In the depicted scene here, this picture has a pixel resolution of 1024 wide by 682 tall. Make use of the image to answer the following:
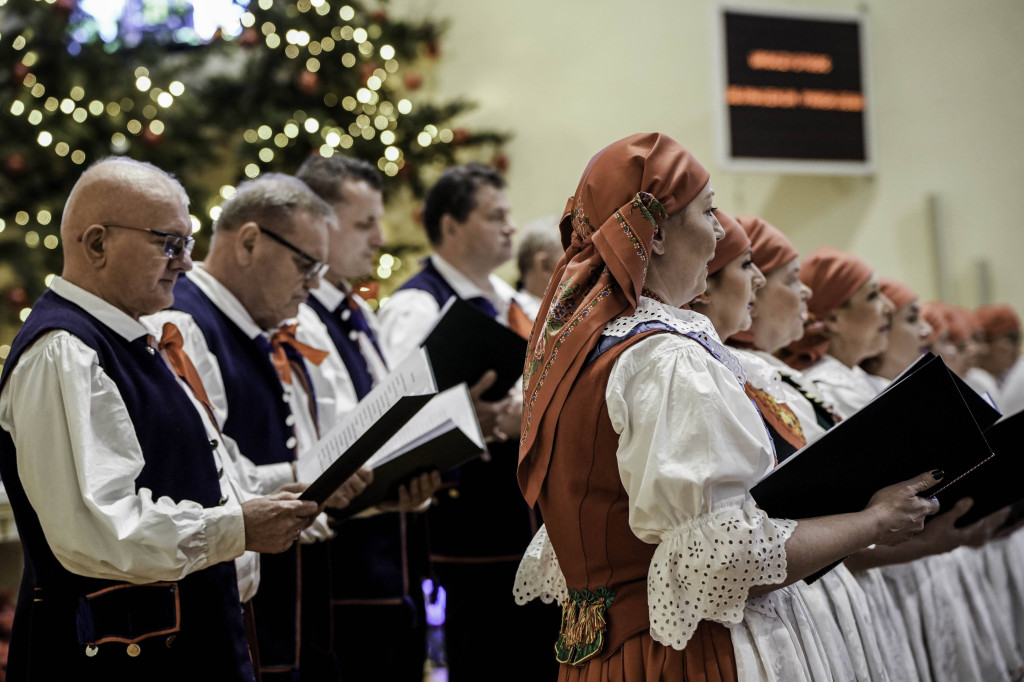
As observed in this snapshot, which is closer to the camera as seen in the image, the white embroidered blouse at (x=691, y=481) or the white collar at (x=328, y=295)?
the white embroidered blouse at (x=691, y=481)

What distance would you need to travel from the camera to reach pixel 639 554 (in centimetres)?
162

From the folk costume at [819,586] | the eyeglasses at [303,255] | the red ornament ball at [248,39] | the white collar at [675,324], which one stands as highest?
the red ornament ball at [248,39]

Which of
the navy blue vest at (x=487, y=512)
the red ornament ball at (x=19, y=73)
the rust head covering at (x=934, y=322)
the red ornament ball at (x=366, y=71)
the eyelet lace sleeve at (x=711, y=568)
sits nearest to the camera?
the eyelet lace sleeve at (x=711, y=568)

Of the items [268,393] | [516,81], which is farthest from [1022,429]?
[516,81]

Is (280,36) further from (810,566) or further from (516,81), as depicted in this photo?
(810,566)

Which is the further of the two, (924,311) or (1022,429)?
(924,311)

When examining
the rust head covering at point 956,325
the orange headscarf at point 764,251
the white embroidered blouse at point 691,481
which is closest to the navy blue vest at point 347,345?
the orange headscarf at point 764,251

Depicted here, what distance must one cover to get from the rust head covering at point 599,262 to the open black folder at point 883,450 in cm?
36

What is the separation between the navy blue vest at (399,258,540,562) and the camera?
321 centimetres

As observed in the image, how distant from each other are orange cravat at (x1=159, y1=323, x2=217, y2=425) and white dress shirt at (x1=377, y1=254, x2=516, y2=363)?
1.08 m

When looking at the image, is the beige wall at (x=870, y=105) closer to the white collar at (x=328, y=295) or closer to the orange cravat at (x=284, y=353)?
the white collar at (x=328, y=295)

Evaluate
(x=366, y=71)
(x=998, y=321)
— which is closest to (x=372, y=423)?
(x=366, y=71)

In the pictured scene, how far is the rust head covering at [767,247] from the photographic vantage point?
2.62 meters

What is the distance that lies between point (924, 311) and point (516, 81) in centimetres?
276
